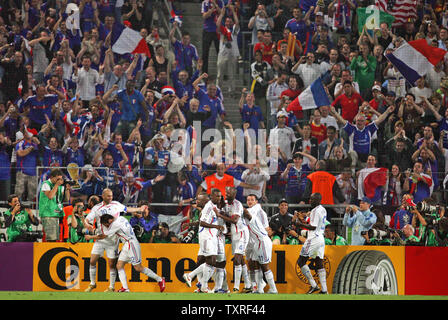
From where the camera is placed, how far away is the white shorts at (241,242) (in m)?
13.7

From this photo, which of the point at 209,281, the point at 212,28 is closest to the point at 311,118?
the point at 212,28

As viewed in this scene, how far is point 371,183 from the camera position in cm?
1446

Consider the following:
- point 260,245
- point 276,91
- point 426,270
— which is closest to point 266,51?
point 276,91

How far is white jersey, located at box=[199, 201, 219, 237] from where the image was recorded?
538 inches

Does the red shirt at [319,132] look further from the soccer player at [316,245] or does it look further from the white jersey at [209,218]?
the white jersey at [209,218]

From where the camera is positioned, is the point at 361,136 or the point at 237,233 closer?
the point at 237,233

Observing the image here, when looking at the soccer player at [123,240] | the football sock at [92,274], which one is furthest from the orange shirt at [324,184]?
the football sock at [92,274]

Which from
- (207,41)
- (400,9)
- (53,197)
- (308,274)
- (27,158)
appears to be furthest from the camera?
(400,9)

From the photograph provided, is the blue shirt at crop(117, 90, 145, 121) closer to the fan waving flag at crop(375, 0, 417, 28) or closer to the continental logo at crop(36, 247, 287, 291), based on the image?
the continental logo at crop(36, 247, 287, 291)

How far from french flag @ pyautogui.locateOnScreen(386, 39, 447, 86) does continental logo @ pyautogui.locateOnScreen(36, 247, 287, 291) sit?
601cm

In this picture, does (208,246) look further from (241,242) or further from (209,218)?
(241,242)

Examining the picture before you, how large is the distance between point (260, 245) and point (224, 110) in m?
5.01
